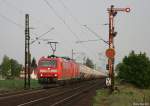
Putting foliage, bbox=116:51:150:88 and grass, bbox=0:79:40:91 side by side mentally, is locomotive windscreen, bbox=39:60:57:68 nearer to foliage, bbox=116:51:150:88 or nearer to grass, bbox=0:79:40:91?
grass, bbox=0:79:40:91

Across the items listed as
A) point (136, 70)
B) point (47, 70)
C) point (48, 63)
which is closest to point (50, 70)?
point (47, 70)

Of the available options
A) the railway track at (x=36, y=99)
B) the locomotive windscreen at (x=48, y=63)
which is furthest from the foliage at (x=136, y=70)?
the railway track at (x=36, y=99)

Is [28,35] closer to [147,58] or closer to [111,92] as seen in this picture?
[111,92]


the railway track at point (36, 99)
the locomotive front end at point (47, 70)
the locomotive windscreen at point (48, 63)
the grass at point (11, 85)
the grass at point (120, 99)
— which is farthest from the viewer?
the locomotive windscreen at point (48, 63)

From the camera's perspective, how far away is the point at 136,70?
73.3 m

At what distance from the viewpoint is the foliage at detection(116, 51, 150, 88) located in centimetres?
7269

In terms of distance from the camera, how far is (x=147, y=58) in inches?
2958

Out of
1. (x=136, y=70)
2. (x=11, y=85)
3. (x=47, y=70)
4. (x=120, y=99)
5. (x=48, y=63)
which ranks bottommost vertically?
(x=120, y=99)

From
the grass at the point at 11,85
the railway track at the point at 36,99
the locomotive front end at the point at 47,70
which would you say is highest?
the locomotive front end at the point at 47,70

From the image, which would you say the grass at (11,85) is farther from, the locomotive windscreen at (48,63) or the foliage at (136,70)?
the foliage at (136,70)

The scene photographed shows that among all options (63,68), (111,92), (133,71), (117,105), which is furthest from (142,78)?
(117,105)

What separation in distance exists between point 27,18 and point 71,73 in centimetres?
1436

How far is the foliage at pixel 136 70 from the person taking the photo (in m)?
72.7

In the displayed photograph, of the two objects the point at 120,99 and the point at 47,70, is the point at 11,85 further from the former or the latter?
the point at 120,99
